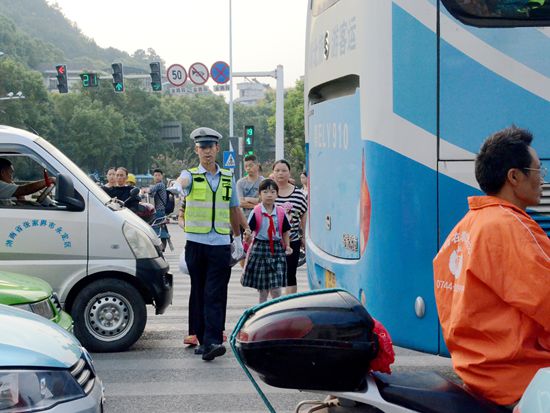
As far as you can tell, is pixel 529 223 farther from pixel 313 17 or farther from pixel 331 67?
pixel 313 17

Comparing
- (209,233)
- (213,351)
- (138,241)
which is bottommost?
(213,351)

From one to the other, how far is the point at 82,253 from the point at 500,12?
4.69 meters

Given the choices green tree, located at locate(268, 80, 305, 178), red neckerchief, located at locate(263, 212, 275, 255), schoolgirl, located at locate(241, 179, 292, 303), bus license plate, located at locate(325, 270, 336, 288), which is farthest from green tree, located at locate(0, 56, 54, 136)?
bus license plate, located at locate(325, 270, 336, 288)

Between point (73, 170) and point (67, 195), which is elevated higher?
point (73, 170)

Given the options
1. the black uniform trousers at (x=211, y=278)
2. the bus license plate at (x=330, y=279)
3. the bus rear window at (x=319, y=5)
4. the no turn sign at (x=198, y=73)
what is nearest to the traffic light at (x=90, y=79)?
the no turn sign at (x=198, y=73)

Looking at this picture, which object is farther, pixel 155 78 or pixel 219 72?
pixel 155 78

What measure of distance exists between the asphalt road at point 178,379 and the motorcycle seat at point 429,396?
288 centimetres

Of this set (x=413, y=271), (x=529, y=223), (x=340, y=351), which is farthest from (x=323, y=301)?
(x=413, y=271)

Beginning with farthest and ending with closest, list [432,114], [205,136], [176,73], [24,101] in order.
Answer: [24,101]
[176,73]
[205,136]
[432,114]

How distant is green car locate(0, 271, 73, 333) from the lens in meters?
6.07

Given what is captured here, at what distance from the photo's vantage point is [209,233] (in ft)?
24.9

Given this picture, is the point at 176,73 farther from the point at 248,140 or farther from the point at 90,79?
the point at 248,140

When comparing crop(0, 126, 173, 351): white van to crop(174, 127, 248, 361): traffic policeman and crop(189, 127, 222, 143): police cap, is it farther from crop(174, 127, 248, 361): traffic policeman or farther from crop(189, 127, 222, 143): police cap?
crop(189, 127, 222, 143): police cap

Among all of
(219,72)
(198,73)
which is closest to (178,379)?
(219,72)
